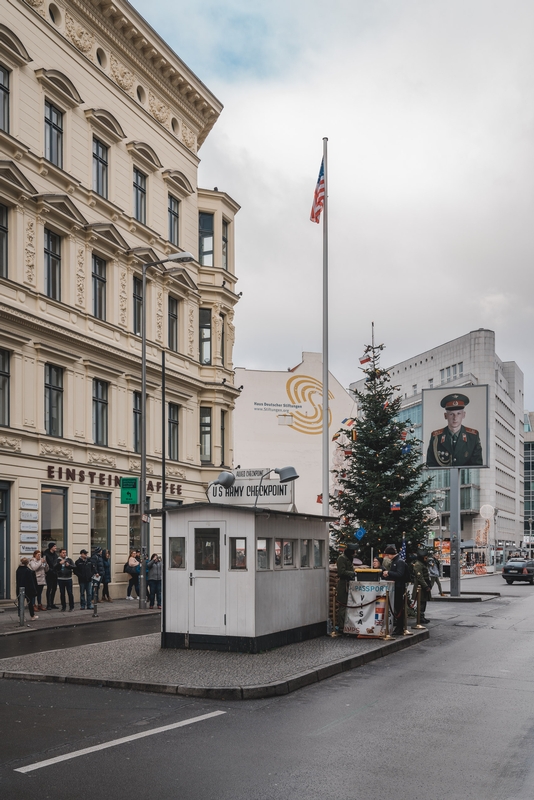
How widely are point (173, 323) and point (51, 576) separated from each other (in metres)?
15.1

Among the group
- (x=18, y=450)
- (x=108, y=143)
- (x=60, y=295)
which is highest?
(x=108, y=143)

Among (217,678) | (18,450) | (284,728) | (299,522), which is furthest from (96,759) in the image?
(18,450)

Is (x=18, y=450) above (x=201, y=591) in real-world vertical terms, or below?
above

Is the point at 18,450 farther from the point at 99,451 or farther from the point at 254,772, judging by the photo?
the point at 254,772

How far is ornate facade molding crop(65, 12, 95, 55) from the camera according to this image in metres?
30.8

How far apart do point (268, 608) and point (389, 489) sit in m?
12.3

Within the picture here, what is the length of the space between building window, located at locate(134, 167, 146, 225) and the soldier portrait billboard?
13.0m

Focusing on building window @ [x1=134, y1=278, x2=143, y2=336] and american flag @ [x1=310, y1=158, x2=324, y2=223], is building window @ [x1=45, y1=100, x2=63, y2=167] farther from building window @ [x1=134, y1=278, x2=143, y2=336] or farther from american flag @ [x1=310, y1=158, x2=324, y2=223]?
american flag @ [x1=310, y1=158, x2=324, y2=223]

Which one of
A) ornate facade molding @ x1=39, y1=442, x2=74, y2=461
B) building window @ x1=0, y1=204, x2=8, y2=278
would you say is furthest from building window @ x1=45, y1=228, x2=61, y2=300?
ornate facade molding @ x1=39, y1=442, x2=74, y2=461

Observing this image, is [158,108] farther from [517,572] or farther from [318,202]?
[517,572]

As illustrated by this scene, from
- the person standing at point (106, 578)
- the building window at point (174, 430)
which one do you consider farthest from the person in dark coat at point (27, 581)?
the building window at point (174, 430)

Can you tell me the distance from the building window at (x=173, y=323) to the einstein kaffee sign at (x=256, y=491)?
20.9 m

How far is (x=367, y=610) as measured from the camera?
56.3 ft

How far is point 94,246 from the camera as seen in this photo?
31.6 meters
